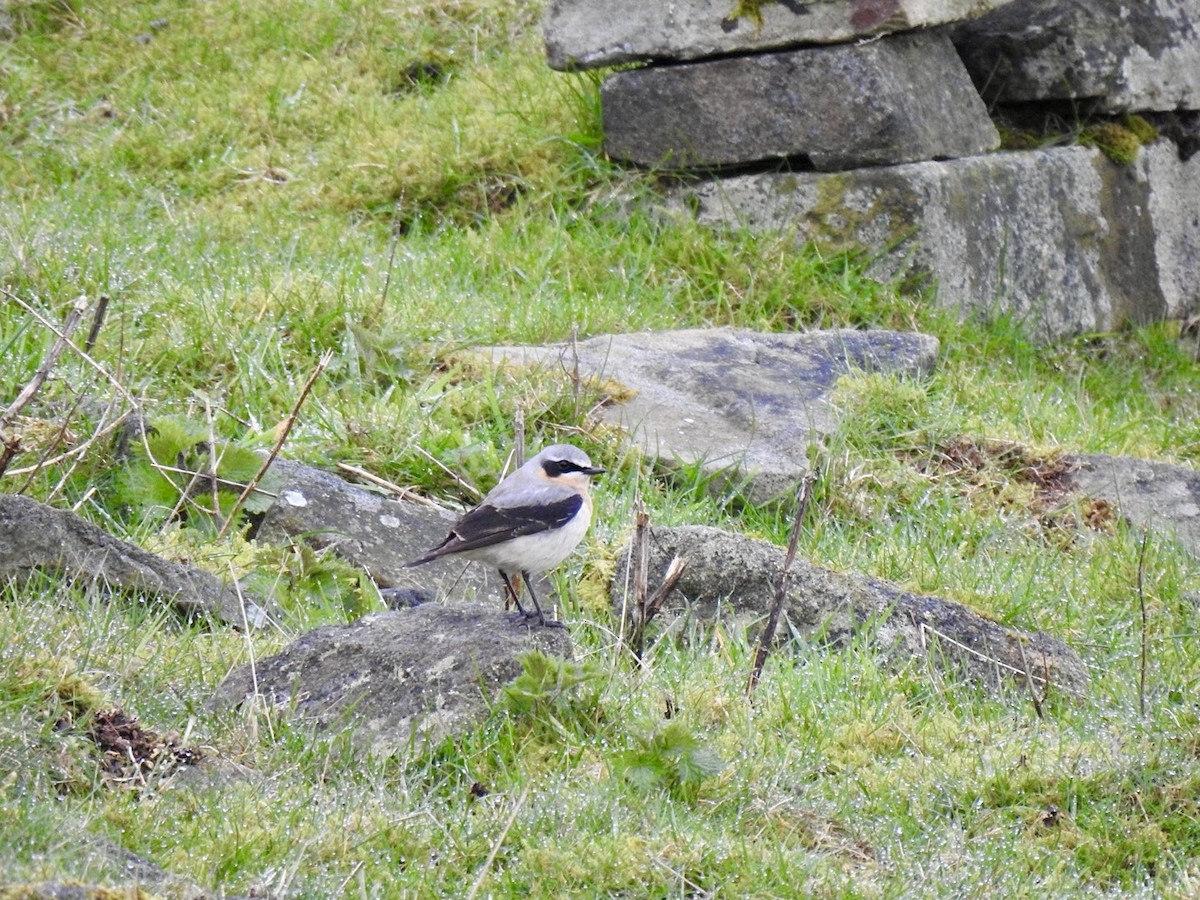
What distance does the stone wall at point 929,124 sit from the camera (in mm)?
7543

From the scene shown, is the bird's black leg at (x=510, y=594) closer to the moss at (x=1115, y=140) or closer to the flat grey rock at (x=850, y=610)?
the flat grey rock at (x=850, y=610)

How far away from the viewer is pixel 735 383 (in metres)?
6.52

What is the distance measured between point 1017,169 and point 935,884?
5.68 meters

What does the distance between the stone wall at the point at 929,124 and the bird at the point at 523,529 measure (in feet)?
12.9

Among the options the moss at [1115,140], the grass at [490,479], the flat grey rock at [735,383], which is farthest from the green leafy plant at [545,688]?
the moss at [1115,140]

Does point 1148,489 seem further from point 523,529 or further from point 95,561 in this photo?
point 95,561

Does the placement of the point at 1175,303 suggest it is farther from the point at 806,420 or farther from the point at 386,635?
the point at 386,635

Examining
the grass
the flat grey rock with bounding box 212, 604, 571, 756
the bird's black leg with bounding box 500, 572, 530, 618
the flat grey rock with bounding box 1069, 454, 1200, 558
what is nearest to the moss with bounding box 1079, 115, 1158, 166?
the grass

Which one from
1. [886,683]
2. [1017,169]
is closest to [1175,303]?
[1017,169]

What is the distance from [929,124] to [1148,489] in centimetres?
249

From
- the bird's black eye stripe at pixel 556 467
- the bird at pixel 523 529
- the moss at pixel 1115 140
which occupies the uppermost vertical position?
the moss at pixel 1115 140

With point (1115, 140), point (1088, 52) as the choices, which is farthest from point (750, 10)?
point (1115, 140)

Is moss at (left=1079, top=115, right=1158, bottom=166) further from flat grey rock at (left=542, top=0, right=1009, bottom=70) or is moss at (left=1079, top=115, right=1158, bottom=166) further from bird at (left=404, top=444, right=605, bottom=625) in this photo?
bird at (left=404, top=444, right=605, bottom=625)

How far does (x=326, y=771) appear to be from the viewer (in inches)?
131
